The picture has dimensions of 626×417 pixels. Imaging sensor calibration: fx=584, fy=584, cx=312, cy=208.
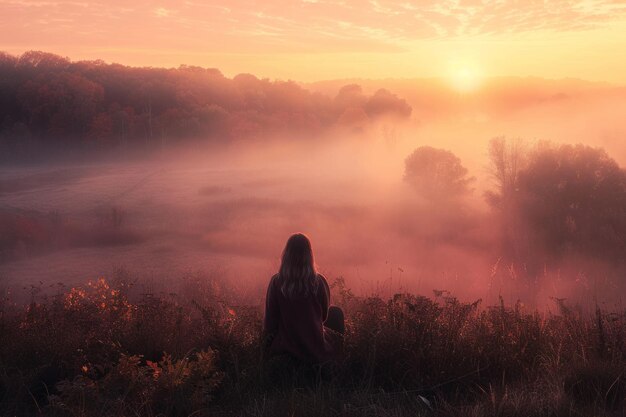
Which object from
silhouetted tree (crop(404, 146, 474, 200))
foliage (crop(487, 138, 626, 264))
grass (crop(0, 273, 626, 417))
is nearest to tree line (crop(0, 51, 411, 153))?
silhouetted tree (crop(404, 146, 474, 200))

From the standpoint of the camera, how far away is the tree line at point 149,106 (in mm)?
70812

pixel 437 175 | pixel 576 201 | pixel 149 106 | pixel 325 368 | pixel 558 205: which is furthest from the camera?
pixel 149 106

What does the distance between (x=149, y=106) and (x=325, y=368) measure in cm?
7761

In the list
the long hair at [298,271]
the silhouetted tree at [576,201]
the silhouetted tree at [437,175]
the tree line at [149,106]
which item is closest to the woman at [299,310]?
the long hair at [298,271]

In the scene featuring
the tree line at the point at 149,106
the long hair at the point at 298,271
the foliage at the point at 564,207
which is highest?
the tree line at the point at 149,106

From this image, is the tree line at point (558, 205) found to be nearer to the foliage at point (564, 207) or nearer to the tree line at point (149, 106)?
the foliage at point (564, 207)

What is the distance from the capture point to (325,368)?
4785 millimetres

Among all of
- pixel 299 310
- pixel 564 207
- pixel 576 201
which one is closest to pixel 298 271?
pixel 299 310

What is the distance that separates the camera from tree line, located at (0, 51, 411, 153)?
232 ft

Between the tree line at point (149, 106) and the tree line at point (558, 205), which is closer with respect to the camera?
the tree line at point (558, 205)

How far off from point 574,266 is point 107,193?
36704mm

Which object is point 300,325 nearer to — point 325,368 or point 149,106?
point 325,368

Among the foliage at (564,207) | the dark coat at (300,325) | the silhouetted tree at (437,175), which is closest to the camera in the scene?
the dark coat at (300,325)

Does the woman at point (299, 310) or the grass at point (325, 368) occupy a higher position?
the woman at point (299, 310)
